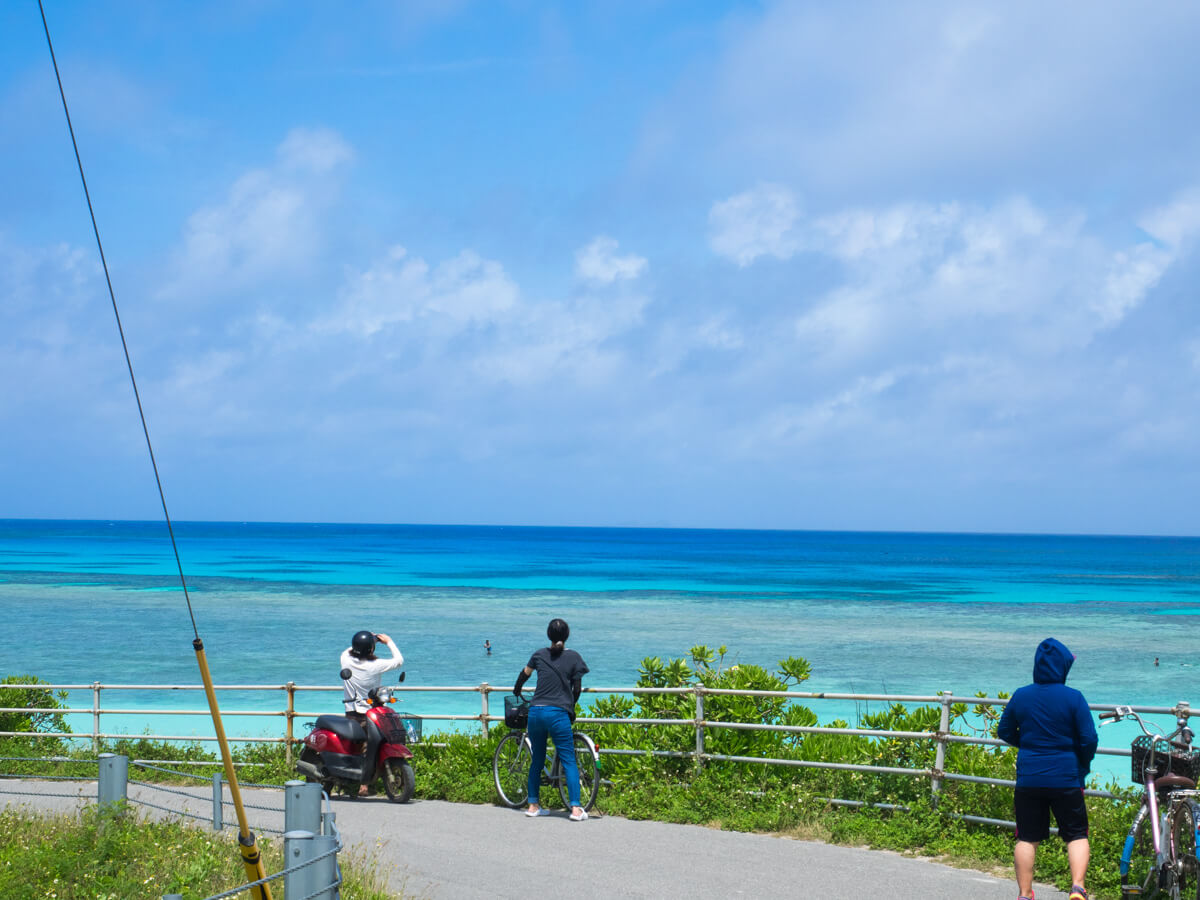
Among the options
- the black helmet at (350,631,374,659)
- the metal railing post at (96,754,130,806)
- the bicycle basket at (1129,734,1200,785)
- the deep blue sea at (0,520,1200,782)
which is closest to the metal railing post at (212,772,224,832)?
the metal railing post at (96,754,130,806)

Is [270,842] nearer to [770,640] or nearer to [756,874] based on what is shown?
[756,874]

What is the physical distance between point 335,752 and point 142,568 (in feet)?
320

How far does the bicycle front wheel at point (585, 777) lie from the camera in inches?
398

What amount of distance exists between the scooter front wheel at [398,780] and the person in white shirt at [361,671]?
1.89 ft

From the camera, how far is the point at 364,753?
36.8 feet

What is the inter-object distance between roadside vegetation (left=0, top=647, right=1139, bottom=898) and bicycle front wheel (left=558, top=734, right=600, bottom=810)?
19 centimetres

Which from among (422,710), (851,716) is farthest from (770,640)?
(422,710)

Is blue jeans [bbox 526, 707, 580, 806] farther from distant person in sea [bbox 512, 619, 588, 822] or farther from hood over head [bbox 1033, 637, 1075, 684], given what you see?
hood over head [bbox 1033, 637, 1075, 684]

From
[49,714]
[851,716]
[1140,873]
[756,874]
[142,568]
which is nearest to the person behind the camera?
[1140,873]

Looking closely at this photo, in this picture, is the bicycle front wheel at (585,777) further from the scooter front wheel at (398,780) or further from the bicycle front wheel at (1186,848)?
the bicycle front wheel at (1186,848)

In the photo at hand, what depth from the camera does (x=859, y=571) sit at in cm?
10875

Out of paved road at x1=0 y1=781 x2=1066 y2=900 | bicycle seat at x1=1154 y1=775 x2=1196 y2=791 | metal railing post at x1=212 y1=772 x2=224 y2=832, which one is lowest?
paved road at x1=0 y1=781 x2=1066 y2=900

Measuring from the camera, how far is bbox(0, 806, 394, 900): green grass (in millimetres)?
7145

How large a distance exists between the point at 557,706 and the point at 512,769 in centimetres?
129
